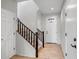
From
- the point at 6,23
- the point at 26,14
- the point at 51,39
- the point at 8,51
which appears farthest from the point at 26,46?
the point at 51,39

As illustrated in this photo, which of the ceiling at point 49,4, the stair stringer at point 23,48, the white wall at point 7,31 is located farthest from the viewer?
the ceiling at point 49,4

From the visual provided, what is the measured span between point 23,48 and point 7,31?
3.97 feet

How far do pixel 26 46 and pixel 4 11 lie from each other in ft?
6.29

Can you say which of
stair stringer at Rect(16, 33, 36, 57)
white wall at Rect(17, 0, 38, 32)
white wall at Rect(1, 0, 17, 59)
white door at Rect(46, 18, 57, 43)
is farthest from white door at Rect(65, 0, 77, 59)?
white door at Rect(46, 18, 57, 43)

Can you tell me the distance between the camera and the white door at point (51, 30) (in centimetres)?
693

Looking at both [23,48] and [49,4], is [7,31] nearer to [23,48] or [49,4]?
[23,48]

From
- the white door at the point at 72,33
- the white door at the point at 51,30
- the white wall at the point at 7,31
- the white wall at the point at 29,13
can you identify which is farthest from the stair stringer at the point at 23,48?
the white door at the point at 51,30

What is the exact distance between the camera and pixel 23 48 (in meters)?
3.79

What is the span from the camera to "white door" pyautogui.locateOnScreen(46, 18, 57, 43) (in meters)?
6.93

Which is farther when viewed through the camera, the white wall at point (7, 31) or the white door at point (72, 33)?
the white wall at point (7, 31)

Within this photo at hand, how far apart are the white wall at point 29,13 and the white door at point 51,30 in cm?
236

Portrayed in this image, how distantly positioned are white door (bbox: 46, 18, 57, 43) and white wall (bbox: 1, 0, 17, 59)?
402cm

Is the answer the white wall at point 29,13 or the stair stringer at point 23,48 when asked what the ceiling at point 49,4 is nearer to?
the white wall at point 29,13

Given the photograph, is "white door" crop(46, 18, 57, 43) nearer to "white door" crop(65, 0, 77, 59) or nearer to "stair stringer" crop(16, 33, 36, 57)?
"stair stringer" crop(16, 33, 36, 57)
